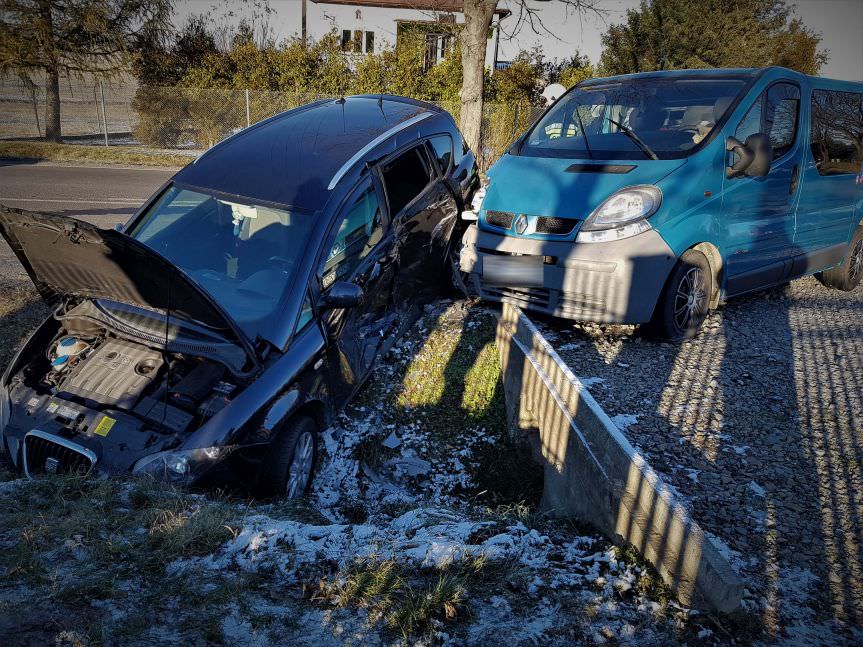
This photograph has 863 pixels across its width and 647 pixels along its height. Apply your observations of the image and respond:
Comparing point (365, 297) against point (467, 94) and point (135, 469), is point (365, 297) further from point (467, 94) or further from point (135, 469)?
point (467, 94)

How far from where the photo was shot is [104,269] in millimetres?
3756

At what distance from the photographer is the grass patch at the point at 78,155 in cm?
1823

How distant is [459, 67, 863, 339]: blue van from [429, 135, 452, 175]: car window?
0.54m

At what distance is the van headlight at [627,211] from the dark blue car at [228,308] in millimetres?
1604

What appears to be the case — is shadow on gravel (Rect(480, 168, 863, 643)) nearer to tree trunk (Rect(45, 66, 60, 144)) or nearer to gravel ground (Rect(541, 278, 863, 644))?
gravel ground (Rect(541, 278, 863, 644))

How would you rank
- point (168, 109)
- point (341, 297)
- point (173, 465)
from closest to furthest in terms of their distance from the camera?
point (173, 465)
point (341, 297)
point (168, 109)

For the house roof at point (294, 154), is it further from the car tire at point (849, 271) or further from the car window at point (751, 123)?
the car tire at point (849, 271)

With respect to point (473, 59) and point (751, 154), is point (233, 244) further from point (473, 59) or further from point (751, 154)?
point (473, 59)

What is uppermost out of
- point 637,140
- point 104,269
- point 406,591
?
point 637,140

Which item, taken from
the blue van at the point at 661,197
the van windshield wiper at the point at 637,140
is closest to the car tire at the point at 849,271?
the blue van at the point at 661,197

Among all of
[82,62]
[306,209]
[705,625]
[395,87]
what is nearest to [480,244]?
[306,209]

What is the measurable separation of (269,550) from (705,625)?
193 centimetres

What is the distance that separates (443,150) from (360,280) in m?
2.12

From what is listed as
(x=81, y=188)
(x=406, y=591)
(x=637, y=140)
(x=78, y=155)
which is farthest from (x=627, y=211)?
(x=78, y=155)
